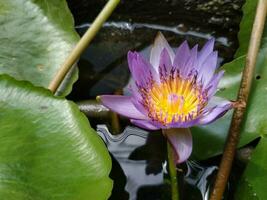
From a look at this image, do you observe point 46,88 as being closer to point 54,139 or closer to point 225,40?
point 54,139

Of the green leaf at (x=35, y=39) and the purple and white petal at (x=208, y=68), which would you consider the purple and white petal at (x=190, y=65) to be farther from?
the green leaf at (x=35, y=39)

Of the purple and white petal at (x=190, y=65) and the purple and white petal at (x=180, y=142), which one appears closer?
the purple and white petal at (x=180, y=142)

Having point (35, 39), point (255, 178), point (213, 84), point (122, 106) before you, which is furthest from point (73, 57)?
point (255, 178)

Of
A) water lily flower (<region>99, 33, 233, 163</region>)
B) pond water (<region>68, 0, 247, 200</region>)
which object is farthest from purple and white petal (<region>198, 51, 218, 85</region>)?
pond water (<region>68, 0, 247, 200</region>)

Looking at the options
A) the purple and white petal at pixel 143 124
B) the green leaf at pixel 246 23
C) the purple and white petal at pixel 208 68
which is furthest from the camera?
the green leaf at pixel 246 23

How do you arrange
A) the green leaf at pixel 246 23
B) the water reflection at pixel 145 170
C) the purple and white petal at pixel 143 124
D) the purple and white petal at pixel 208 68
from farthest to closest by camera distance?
the green leaf at pixel 246 23
the water reflection at pixel 145 170
the purple and white petal at pixel 208 68
the purple and white petal at pixel 143 124

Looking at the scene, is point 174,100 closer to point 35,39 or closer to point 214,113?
point 214,113

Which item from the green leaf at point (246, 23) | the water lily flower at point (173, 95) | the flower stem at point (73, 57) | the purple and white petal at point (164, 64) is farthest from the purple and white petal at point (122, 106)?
the green leaf at point (246, 23)
